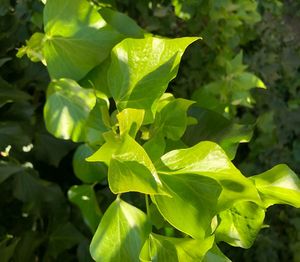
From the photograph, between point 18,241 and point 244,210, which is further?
point 18,241

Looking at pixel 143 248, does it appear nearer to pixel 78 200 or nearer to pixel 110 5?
pixel 78 200

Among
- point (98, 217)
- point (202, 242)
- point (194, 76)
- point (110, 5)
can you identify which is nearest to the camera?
point (202, 242)

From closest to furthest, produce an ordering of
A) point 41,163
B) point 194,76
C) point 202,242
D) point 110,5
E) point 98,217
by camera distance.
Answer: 1. point 202,242
2. point 98,217
3. point 110,5
4. point 41,163
5. point 194,76

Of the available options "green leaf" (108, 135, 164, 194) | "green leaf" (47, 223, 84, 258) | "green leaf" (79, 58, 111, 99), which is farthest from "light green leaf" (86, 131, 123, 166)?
"green leaf" (47, 223, 84, 258)

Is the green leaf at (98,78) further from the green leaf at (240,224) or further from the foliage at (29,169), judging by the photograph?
the foliage at (29,169)

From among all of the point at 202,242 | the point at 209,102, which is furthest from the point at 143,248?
the point at 209,102

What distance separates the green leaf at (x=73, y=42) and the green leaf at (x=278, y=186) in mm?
200

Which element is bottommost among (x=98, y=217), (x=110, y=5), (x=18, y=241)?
(x=18, y=241)

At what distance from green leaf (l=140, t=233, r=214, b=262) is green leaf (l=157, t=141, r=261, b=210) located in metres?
0.04

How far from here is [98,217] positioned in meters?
0.63

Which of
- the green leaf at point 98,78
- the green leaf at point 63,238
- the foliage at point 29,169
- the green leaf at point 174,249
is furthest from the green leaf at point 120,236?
the green leaf at point 63,238

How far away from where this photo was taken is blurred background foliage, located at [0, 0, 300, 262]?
88 centimetres

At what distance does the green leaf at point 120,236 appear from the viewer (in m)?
0.42

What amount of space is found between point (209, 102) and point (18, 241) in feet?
1.47
